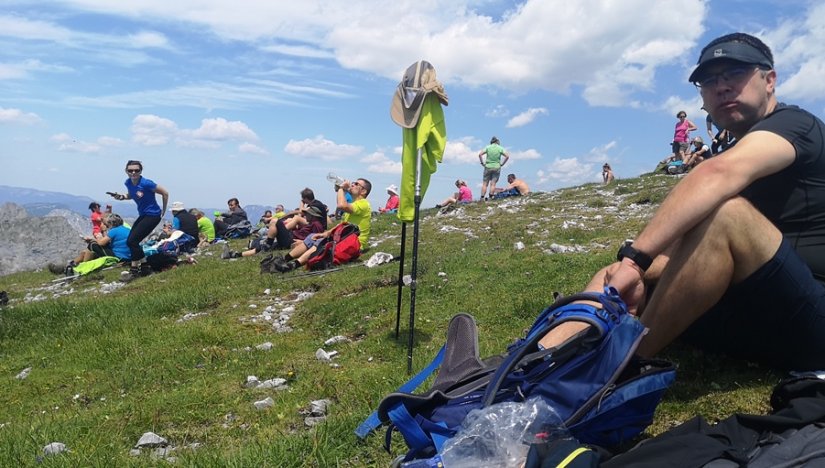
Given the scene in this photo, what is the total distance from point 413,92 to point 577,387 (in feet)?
13.9

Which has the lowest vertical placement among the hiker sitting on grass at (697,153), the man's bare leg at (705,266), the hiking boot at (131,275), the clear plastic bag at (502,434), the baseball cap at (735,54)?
the hiking boot at (131,275)

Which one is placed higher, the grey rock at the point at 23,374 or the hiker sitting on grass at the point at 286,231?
the hiker sitting on grass at the point at 286,231

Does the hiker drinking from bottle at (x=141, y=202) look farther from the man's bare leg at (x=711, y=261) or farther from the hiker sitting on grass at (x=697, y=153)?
the hiker sitting on grass at (x=697, y=153)

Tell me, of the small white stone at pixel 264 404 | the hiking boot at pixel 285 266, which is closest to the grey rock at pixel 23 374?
the small white stone at pixel 264 404

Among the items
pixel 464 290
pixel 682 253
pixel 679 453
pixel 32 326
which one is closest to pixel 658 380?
pixel 679 453

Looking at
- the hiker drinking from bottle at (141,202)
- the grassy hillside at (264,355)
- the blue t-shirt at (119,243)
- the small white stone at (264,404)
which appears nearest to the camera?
the grassy hillside at (264,355)

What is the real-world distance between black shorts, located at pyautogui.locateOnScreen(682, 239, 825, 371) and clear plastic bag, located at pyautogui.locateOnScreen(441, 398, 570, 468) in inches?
59.4

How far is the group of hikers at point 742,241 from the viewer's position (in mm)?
3475

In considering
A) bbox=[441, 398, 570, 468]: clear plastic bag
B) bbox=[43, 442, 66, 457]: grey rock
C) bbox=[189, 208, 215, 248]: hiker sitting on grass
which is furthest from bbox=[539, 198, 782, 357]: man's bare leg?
bbox=[189, 208, 215, 248]: hiker sitting on grass

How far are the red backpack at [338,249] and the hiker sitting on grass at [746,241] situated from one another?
36.8 feet

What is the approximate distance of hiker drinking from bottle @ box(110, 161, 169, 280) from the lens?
655 inches

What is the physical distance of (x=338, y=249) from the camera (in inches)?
586

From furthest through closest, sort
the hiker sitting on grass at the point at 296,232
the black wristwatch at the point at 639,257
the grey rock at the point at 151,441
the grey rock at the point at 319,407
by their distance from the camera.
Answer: the hiker sitting on grass at the point at 296,232 < the grey rock at the point at 319,407 < the grey rock at the point at 151,441 < the black wristwatch at the point at 639,257

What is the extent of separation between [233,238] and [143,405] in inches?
834
